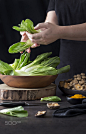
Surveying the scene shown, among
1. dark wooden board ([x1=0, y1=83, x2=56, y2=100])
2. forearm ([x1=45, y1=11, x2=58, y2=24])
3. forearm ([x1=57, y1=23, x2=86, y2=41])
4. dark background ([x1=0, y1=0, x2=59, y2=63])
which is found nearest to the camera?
dark wooden board ([x1=0, y1=83, x2=56, y2=100])

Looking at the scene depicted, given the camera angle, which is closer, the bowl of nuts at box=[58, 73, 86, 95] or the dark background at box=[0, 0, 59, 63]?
the bowl of nuts at box=[58, 73, 86, 95]

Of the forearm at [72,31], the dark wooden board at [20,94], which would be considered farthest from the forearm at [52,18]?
the dark wooden board at [20,94]

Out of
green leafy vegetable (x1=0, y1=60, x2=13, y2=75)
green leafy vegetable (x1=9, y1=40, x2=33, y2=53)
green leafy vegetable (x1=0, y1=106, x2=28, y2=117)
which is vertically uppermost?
green leafy vegetable (x1=9, y1=40, x2=33, y2=53)

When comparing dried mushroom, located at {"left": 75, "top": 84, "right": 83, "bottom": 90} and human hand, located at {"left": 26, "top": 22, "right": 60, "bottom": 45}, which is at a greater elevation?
human hand, located at {"left": 26, "top": 22, "right": 60, "bottom": 45}

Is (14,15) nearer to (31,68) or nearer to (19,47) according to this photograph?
(19,47)

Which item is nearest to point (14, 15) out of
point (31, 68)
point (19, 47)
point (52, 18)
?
point (52, 18)

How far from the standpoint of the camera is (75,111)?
0.76m

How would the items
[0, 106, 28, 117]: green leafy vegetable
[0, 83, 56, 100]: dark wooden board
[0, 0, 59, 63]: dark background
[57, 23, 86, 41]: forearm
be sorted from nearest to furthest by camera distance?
1. [0, 106, 28, 117]: green leafy vegetable
2. [0, 83, 56, 100]: dark wooden board
3. [57, 23, 86, 41]: forearm
4. [0, 0, 59, 63]: dark background

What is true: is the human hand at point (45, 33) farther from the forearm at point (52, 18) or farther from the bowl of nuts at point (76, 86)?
the forearm at point (52, 18)

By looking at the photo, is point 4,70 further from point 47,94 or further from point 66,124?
point 66,124

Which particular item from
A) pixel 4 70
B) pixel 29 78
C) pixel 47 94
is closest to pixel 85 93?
pixel 47 94

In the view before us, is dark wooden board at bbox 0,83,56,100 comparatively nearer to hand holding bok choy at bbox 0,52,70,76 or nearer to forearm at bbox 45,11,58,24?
hand holding bok choy at bbox 0,52,70,76

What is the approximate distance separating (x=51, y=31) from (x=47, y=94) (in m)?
0.40

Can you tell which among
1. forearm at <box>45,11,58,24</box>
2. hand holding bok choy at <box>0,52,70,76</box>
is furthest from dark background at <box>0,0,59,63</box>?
hand holding bok choy at <box>0,52,70,76</box>
